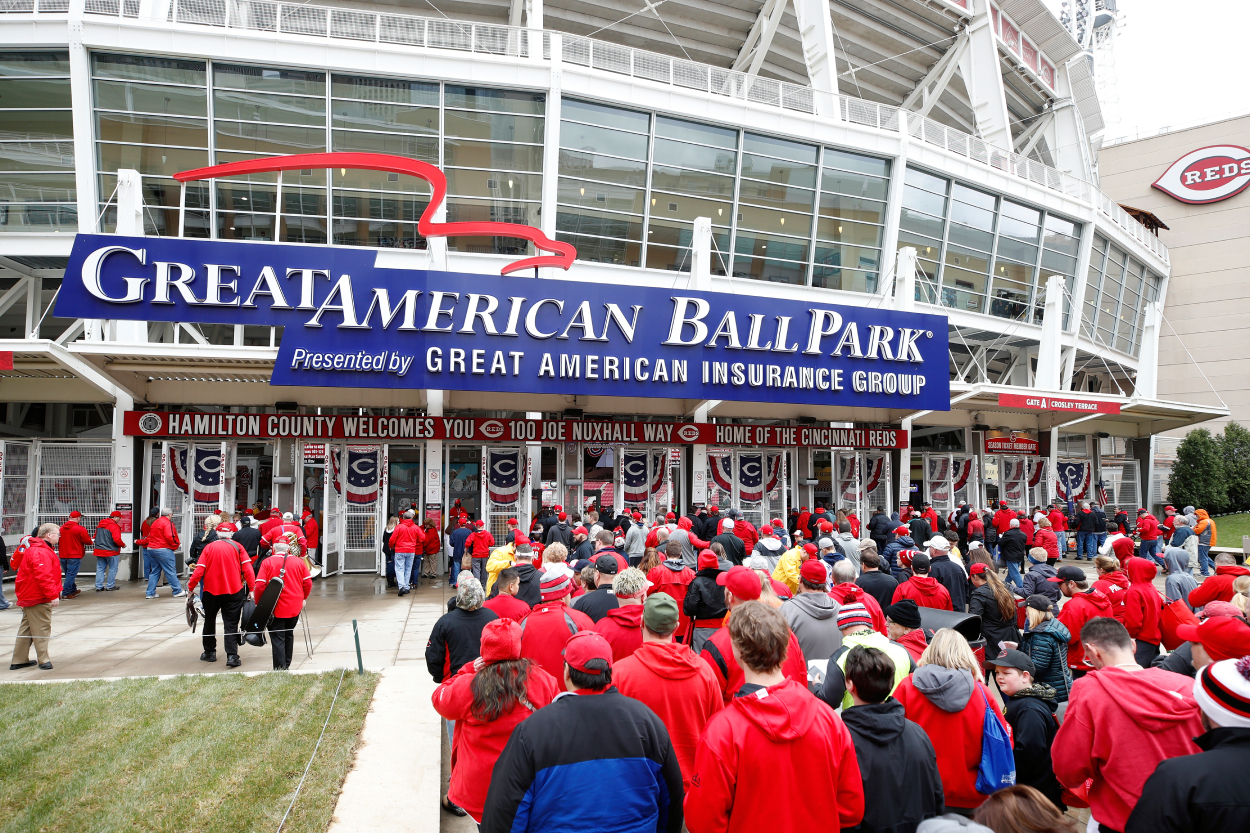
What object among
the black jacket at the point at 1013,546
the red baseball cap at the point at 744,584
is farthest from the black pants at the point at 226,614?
the black jacket at the point at 1013,546

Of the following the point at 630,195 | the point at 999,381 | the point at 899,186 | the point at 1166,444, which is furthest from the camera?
the point at 1166,444

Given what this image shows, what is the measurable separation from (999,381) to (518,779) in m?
33.0

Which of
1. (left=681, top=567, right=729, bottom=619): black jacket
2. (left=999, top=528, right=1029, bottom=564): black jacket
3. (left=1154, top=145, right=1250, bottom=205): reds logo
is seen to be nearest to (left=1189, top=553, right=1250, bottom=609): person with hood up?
(left=681, top=567, right=729, bottom=619): black jacket

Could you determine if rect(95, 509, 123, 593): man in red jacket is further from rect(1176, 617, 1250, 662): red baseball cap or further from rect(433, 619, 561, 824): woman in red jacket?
rect(1176, 617, 1250, 662): red baseball cap

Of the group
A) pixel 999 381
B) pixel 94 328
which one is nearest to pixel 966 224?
pixel 999 381

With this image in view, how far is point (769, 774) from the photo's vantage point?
8.55ft

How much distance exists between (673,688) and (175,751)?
199 inches

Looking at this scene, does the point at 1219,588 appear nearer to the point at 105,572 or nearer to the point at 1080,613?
the point at 1080,613

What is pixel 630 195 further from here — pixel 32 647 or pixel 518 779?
pixel 518 779

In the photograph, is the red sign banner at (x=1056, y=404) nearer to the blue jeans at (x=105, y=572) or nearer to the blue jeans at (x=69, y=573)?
the blue jeans at (x=105, y=572)

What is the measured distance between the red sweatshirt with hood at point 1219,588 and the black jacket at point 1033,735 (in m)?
4.46

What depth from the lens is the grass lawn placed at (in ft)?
15.8

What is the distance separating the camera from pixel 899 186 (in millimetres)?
21438

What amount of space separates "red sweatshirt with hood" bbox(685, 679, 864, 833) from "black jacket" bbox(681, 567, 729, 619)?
324 centimetres
